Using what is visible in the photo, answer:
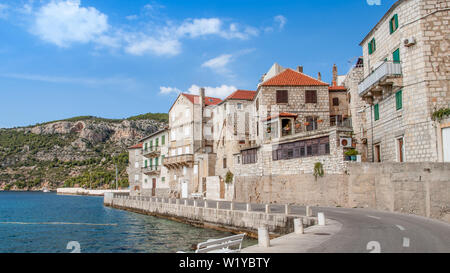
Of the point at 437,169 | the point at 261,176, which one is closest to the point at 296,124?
the point at 261,176

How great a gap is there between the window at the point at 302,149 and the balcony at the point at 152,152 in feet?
Result: 105

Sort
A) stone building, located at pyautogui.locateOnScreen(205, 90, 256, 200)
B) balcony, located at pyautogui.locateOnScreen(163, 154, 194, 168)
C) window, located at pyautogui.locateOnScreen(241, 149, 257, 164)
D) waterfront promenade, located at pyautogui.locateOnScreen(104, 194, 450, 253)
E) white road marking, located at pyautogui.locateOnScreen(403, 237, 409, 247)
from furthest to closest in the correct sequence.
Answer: balcony, located at pyautogui.locateOnScreen(163, 154, 194, 168) < stone building, located at pyautogui.locateOnScreen(205, 90, 256, 200) < window, located at pyautogui.locateOnScreen(241, 149, 257, 164) < white road marking, located at pyautogui.locateOnScreen(403, 237, 409, 247) < waterfront promenade, located at pyautogui.locateOnScreen(104, 194, 450, 253)

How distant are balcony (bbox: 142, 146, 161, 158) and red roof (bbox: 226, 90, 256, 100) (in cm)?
1954

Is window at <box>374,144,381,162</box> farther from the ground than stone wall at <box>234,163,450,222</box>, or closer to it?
farther from the ground

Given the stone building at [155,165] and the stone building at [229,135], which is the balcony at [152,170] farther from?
the stone building at [229,135]

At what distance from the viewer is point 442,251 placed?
10.1 m

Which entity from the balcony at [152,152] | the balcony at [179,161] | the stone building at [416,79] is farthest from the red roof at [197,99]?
the stone building at [416,79]

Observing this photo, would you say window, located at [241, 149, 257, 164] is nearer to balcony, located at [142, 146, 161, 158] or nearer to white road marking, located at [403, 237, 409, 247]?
white road marking, located at [403, 237, 409, 247]

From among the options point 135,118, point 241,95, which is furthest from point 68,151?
point 241,95

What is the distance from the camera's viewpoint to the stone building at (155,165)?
2419 inches

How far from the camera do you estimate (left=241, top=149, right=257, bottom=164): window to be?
38469 millimetres

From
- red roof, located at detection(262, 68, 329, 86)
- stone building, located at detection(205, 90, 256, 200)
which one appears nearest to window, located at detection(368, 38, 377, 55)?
red roof, located at detection(262, 68, 329, 86)
